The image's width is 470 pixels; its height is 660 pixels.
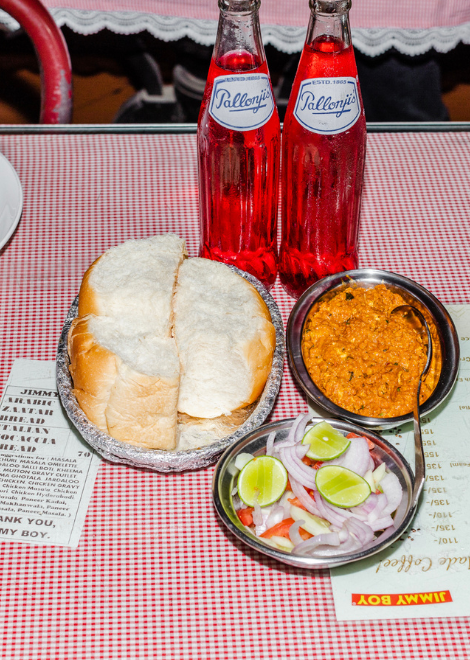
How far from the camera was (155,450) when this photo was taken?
1153 millimetres

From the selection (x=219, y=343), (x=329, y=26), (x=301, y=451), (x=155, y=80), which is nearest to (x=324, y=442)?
(x=301, y=451)

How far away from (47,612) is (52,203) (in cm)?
113

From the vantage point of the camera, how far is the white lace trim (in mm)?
2953

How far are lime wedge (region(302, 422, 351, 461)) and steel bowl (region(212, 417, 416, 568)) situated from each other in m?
0.03

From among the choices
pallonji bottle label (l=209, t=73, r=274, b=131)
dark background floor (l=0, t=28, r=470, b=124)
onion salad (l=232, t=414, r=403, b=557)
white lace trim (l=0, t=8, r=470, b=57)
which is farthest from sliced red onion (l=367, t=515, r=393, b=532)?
dark background floor (l=0, t=28, r=470, b=124)

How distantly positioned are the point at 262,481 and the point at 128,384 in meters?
0.29

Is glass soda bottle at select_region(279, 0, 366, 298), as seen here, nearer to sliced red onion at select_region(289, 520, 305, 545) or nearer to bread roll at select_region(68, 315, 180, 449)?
bread roll at select_region(68, 315, 180, 449)

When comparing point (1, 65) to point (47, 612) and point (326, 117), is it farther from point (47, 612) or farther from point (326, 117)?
point (47, 612)

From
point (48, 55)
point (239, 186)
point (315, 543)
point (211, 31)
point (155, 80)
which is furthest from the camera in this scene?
point (155, 80)

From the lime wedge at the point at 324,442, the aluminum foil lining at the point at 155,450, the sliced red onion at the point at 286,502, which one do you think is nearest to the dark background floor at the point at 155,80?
the aluminum foil lining at the point at 155,450

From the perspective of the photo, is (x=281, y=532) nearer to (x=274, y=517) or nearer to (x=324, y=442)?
(x=274, y=517)

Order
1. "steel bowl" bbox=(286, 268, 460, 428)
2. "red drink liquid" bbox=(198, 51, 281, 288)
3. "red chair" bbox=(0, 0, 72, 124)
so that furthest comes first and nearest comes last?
"red chair" bbox=(0, 0, 72, 124) < "red drink liquid" bbox=(198, 51, 281, 288) < "steel bowl" bbox=(286, 268, 460, 428)

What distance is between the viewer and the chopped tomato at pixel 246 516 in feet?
3.54

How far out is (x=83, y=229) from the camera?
69.7 inches
